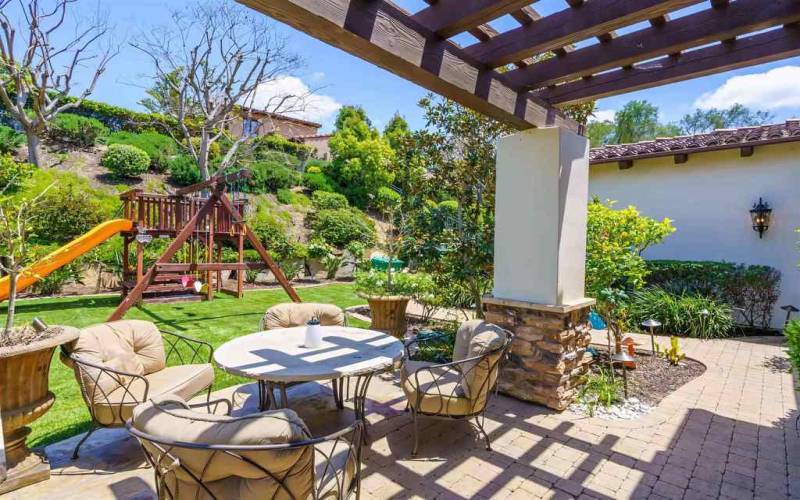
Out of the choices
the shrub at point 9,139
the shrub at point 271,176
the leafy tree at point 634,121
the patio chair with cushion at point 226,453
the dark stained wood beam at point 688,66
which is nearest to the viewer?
the patio chair with cushion at point 226,453

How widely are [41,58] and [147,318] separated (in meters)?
13.3

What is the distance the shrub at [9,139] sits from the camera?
14375 millimetres

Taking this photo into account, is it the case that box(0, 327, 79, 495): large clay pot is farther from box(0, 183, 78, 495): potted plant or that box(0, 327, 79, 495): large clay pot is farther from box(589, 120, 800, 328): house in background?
box(589, 120, 800, 328): house in background

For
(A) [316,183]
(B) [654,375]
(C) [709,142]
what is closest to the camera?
(B) [654,375]

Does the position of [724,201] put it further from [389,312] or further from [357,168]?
[357,168]

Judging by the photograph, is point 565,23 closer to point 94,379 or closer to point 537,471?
point 537,471

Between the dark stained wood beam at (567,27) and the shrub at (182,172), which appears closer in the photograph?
the dark stained wood beam at (567,27)

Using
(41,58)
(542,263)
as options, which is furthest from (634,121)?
(41,58)

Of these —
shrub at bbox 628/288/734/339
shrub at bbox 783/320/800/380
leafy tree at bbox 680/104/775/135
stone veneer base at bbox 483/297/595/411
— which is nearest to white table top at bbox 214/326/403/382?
stone veneer base at bbox 483/297/595/411

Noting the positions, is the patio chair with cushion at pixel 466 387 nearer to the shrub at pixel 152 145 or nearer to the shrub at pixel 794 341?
the shrub at pixel 794 341

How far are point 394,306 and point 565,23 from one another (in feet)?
15.3

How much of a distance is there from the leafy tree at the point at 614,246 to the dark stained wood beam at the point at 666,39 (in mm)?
2447

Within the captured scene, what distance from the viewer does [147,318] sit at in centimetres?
746

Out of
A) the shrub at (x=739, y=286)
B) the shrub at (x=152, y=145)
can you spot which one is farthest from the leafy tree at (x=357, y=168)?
the shrub at (x=739, y=286)
